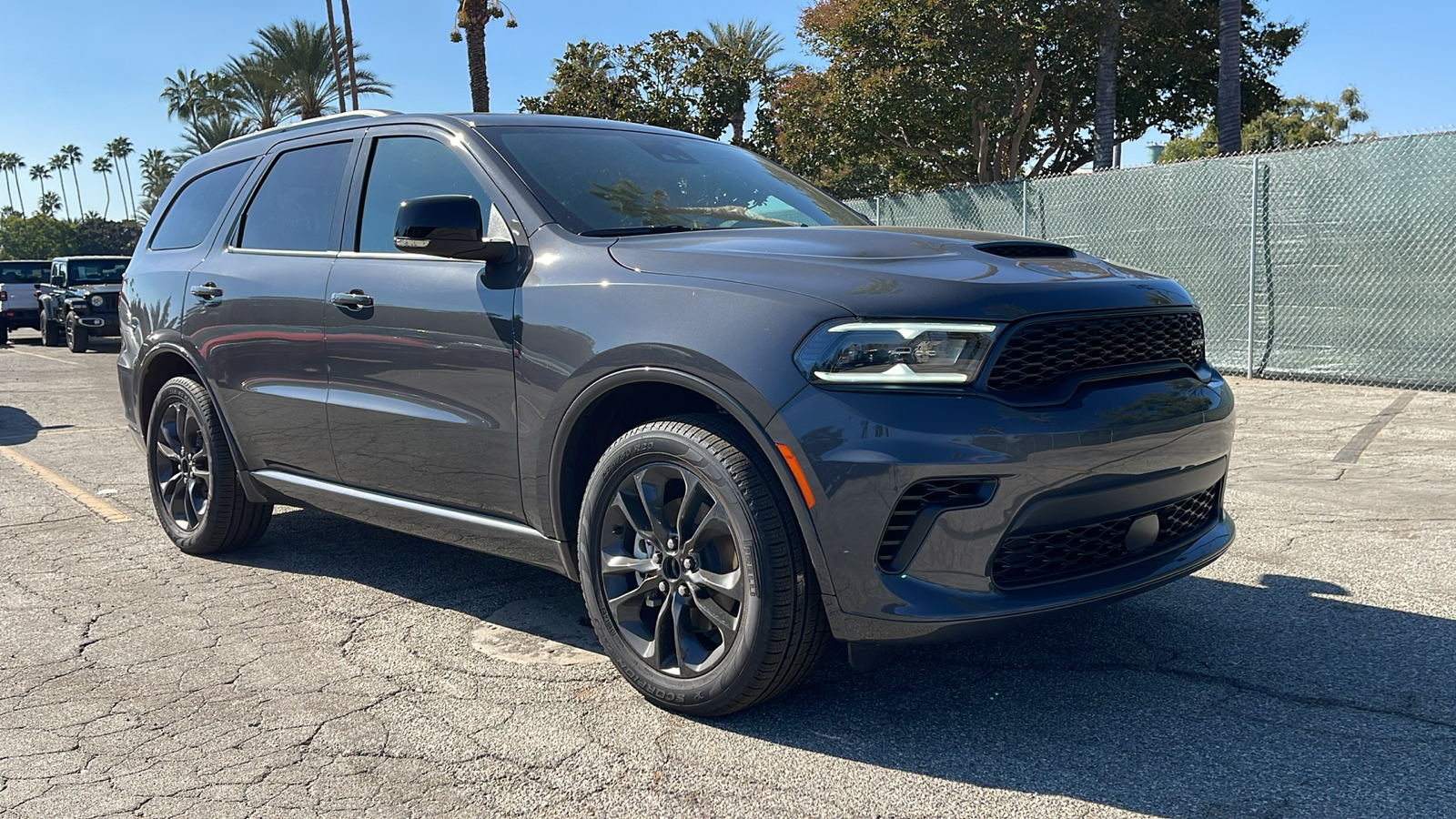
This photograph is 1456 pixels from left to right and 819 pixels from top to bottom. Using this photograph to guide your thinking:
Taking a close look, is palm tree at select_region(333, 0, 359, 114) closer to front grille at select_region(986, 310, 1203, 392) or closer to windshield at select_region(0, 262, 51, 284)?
windshield at select_region(0, 262, 51, 284)

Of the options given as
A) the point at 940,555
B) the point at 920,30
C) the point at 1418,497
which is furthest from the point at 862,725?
the point at 920,30

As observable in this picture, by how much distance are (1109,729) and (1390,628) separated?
142 cm

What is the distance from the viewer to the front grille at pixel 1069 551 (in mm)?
2953

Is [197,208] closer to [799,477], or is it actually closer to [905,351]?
[799,477]

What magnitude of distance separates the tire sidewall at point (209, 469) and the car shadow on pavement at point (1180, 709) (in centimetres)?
149

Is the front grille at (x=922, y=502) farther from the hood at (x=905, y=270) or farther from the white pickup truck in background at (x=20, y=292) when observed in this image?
the white pickup truck in background at (x=20, y=292)

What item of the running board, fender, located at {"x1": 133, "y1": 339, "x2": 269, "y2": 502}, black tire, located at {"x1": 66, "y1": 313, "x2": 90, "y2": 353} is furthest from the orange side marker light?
black tire, located at {"x1": 66, "y1": 313, "x2": 90, "y2": 353}

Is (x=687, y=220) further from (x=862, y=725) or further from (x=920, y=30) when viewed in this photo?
(x=920, y=30)

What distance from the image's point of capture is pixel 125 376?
5770mm

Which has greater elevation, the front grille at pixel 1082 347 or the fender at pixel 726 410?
the front grille at pixel 1082 347

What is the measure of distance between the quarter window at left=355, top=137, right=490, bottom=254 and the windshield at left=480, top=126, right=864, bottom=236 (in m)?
0.19

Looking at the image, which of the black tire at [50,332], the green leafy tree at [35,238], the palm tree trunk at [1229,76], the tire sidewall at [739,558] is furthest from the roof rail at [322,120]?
the green leafy tree at [35,238]

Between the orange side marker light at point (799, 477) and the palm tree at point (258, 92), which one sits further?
the palm tree at point (258, 92)

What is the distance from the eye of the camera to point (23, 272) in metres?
27.0
